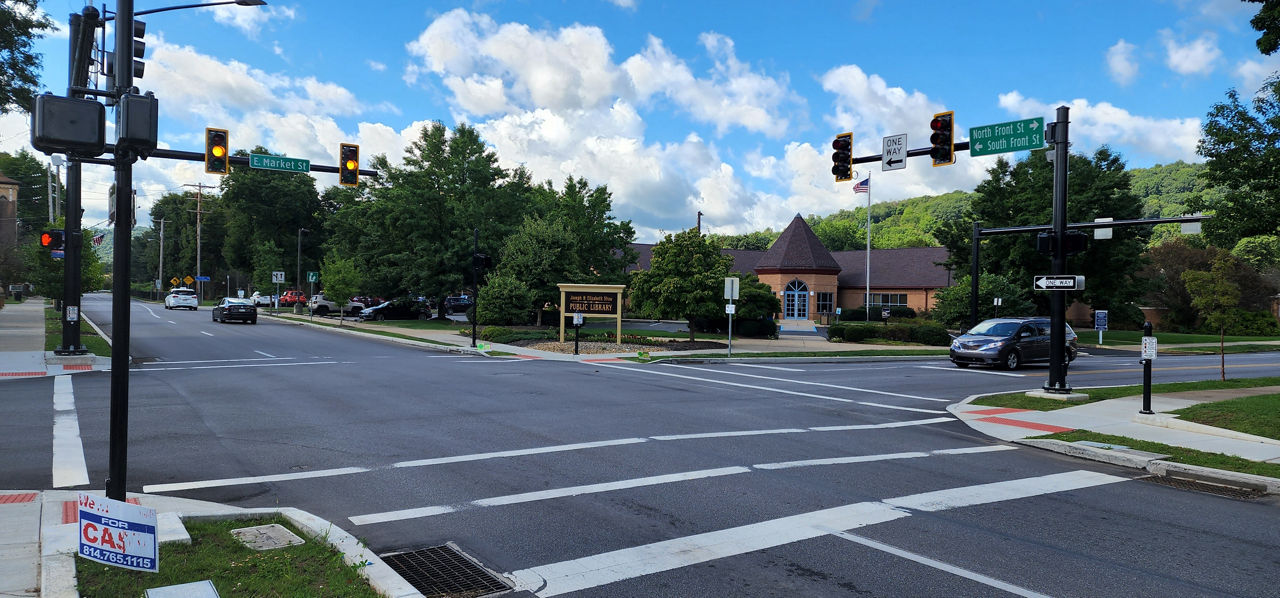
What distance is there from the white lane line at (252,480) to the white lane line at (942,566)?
527 centimetres

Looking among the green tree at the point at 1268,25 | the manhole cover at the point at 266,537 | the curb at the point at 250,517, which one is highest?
the green tree at the point at 1268,25

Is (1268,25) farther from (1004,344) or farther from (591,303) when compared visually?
(591,303)

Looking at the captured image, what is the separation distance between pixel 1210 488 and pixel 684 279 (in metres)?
22.5

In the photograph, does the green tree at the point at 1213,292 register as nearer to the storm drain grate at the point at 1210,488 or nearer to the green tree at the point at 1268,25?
the green tree at the point at 1268,25

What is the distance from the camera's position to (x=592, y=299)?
3059 cm

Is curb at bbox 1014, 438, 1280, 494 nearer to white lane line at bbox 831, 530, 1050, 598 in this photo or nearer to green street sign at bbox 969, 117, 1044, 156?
white lane line at bbox 831, 530, 1050, 598

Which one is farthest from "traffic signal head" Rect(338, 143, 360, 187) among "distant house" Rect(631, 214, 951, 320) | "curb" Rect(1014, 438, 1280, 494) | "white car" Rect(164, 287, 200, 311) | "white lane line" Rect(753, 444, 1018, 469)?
"white car" Rect(164, 287, 200, 311)

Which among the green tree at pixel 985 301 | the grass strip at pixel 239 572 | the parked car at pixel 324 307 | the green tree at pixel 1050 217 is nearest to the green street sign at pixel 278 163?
the grass strip at pixel 239 572

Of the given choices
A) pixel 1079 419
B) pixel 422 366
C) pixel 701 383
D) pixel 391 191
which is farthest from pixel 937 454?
pixel 391 191

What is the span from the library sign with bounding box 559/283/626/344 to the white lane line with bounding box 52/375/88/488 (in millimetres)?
18505

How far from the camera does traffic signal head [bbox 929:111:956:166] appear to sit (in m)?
15.9

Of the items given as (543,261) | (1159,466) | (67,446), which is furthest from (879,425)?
(543,261)

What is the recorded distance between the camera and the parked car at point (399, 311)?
47.8 m

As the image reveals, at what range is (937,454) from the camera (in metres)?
9.73
